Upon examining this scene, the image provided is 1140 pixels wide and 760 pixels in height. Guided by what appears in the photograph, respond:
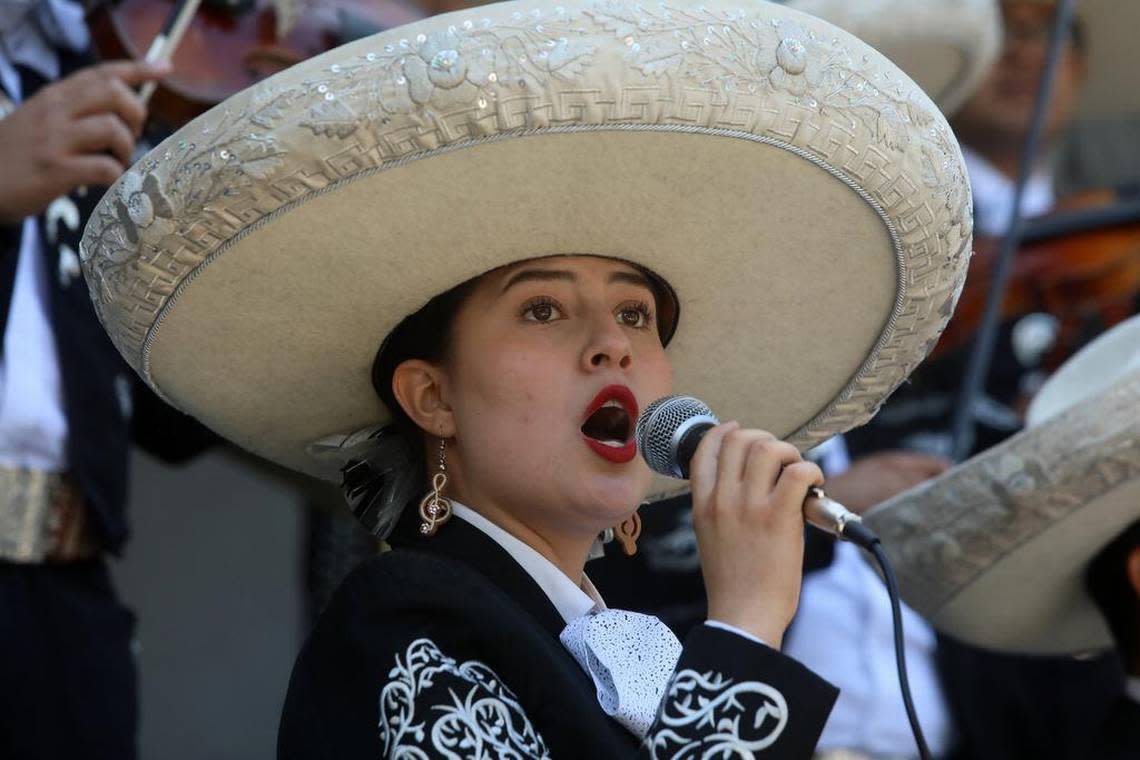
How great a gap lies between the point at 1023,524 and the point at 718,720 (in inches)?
52.7

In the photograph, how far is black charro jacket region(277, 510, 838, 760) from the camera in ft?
6.39

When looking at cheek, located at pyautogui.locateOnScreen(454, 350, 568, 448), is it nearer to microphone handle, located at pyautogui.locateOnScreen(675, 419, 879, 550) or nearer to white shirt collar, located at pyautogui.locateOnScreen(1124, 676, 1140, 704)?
microphone handle, located at pyautogui.locateOnScreen(675, 419, 879, 550)

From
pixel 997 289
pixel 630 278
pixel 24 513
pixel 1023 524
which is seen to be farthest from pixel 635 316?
pixel 997 289

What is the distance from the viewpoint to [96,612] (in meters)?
3.13

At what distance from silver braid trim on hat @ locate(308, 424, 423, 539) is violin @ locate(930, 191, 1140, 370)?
2167 millimetres

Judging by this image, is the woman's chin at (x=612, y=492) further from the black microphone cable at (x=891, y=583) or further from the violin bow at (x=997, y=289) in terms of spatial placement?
the violin bow at (x=997, y=289)

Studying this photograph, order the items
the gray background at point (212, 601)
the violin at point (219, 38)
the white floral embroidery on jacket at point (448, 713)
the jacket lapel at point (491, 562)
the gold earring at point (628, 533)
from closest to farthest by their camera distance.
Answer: the white floral embroidery on jacket at point (448, 713) → the jacket lapel at point (491, 562) → the gold earring at point (628, 533) → the violin at point (219, 38) → the gray background at point (212, 601)

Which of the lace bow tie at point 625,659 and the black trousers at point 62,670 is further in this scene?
the black trousers at point 62,670

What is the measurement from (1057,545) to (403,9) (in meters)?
1.67

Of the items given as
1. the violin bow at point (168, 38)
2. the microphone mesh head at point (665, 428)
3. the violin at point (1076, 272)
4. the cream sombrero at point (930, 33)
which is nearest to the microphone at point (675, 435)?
the microphone mesh head at point (665, 428)

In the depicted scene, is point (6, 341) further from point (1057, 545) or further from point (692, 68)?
point (1057, 545)

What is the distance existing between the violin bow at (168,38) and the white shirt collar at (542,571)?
3.46 feet

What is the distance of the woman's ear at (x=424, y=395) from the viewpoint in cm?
248

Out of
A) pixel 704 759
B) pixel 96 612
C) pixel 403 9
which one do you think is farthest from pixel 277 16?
pixel 704 759
